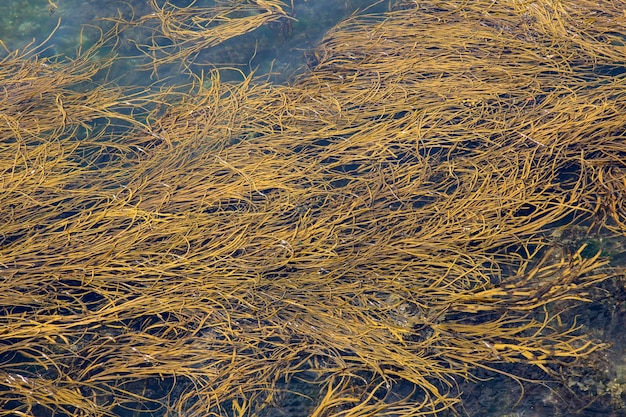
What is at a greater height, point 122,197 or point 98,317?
point 122,197

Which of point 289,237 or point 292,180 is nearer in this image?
point 289,237

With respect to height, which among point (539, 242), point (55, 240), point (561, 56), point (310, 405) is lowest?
point (310, 405)

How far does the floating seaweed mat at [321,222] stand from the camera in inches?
84.3

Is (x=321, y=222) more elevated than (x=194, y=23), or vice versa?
(x=194, y=23)

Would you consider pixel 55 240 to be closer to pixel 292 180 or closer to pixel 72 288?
pixel 72 288

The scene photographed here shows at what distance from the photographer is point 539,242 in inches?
94.9

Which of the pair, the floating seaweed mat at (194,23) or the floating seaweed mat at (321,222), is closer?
the floating seaweed mat at (321,222)

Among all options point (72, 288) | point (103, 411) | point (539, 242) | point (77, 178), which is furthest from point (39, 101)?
point (539, 242)

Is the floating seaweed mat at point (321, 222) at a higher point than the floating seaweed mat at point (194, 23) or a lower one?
lower

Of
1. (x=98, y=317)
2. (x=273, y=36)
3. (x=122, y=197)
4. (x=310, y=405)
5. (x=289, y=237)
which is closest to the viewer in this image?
(x=310, y=405)

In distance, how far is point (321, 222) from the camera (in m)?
2.55

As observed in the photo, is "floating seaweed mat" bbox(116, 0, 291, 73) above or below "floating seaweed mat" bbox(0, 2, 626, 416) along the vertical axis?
above

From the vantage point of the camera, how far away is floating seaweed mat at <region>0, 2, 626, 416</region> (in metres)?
2.14

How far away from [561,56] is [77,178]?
271 cm
